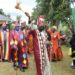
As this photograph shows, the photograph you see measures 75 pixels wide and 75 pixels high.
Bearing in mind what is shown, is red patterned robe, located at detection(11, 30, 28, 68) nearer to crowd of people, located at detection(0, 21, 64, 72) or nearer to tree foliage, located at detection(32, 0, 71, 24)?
crowd of people, located at detection(0, 21, 64, 72)

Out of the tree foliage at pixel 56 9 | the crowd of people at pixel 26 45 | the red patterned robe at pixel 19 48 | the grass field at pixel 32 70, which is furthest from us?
the tree foliage at pixel 56 9

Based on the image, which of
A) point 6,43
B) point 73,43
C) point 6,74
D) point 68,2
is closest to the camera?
point 6,74

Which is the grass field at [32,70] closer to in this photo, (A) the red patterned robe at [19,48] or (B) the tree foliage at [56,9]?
(A) the red patterned robe at [19,48]

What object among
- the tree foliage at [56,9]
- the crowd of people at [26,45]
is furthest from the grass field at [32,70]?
the tree foliage at [56,9]

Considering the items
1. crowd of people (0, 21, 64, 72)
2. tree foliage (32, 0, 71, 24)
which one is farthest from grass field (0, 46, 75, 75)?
tree foliage (32, 0, 71, 24)

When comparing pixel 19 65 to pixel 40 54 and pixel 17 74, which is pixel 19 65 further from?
pixel 40 54

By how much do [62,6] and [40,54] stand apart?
18660 millimetres

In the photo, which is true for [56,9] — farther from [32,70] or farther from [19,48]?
[19,48]

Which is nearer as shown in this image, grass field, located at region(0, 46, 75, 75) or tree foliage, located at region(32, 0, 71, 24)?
grass field, located at region(0, 46, 75, 75)

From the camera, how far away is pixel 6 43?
14031mm

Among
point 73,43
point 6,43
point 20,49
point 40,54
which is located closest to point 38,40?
point 40,54

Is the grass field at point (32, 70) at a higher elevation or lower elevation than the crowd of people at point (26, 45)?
lower

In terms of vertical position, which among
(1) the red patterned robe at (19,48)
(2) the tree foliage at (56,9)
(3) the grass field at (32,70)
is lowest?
(3) the grass field at (32,70)

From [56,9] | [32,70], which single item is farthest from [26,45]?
[56,9]
